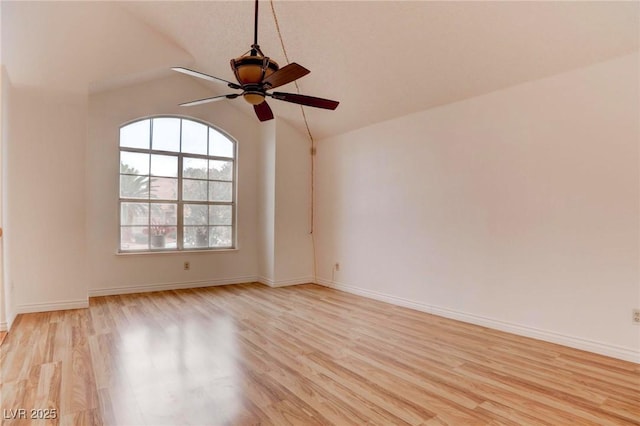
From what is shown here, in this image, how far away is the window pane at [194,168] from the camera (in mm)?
5621

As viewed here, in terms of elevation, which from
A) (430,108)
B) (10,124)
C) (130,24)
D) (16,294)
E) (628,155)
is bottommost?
(16,294)

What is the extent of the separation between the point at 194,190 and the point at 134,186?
0.88 metres

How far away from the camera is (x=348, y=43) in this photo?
12.1ft

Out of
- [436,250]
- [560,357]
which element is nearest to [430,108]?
[436,250]

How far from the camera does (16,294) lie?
3.92 m

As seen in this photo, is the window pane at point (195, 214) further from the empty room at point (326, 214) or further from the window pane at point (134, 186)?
the window pane at point (134, 186)

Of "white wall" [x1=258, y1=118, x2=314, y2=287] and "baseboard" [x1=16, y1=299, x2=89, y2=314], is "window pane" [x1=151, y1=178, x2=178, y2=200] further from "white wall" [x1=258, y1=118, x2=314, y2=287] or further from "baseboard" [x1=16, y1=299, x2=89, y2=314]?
"baseboard" [x1=16, y1=299, x2=89, y2=314]

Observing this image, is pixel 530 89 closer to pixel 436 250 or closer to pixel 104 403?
pixel 436 250

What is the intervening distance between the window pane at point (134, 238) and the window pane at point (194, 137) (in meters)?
1.43

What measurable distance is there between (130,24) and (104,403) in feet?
13.6

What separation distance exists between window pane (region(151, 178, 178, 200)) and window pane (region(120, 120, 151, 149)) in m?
0.56

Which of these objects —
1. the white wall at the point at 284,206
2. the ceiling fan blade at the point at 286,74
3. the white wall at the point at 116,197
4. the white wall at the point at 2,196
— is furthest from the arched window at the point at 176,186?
the ceiling fan blade at the point at 286,74

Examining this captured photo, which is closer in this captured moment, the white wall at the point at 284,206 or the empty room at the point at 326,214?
the empty room at the point at 326,214

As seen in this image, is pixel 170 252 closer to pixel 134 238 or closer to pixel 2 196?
pixel 134 238
